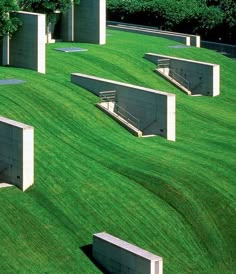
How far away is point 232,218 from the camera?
170 feet

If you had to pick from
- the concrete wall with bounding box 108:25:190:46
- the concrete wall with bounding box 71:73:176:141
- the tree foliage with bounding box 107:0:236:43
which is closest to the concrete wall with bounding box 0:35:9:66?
the concrete wall with bounding box 71:73:176:141

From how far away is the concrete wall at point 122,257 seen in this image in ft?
143

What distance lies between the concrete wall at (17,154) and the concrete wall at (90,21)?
30.7m

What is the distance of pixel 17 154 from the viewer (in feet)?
162

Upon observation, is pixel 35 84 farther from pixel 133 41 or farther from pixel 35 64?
pixel 133 41

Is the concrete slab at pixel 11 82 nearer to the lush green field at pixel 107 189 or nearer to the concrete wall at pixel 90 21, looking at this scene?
the lush green field at pixel 107 189

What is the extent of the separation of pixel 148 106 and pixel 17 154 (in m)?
13.9

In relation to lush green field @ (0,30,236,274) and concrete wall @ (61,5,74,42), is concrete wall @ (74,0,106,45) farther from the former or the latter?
lush green field @ (0,30,236,274)

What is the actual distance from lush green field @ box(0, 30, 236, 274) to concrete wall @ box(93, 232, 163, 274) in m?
0.70

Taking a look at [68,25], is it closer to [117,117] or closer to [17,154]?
[117,117]

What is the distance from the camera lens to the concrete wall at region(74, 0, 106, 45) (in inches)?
3159

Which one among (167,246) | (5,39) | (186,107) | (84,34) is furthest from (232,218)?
(84,34)

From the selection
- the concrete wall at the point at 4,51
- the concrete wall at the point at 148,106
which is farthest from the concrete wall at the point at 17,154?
the concrete wall at the point at 4,51

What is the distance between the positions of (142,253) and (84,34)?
130ft
